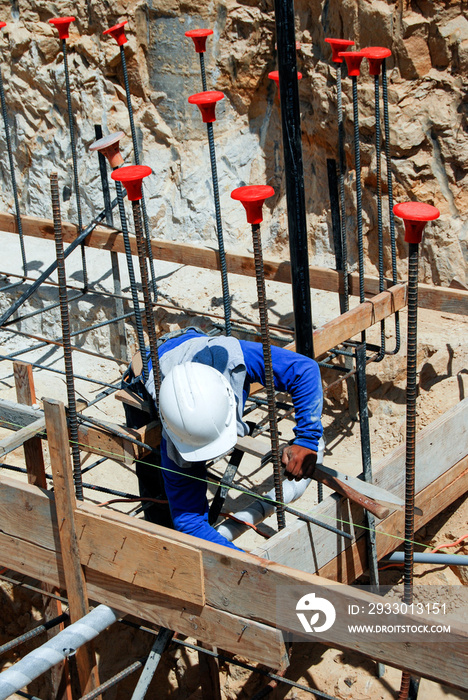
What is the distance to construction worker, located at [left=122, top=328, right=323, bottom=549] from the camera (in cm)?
288

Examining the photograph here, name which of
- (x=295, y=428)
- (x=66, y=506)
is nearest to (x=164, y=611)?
(x=66, y=506)

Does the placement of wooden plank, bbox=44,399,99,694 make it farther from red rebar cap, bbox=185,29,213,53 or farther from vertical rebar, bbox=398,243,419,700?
red rebar cap, bbox=185,29,213,53

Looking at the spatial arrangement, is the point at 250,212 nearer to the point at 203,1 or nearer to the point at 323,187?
the point at 323,187

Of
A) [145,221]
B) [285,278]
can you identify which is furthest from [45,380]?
[285,278]

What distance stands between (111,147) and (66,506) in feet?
10.3

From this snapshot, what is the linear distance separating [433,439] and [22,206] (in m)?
6.88

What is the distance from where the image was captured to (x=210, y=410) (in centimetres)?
287

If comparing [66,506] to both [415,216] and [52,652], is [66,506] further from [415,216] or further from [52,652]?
[415,216]

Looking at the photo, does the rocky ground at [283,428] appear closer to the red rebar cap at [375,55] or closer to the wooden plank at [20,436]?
the wooden plank at [20,436]

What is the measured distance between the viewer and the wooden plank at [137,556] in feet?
8.64

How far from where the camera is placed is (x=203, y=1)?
740 cm

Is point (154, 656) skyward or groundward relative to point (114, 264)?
groundward

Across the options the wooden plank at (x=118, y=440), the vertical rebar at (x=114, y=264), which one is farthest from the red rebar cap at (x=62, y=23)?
the wooden plank at (x=118, y=440)

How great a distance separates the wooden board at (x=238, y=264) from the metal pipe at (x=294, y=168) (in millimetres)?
1458
